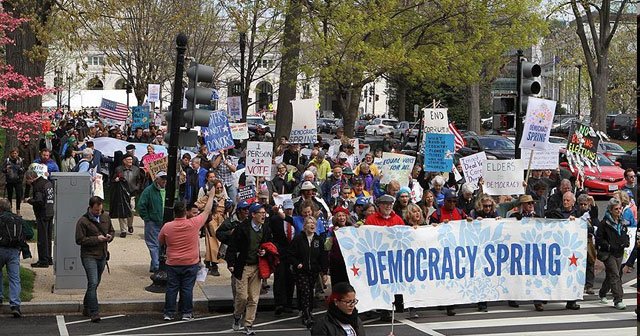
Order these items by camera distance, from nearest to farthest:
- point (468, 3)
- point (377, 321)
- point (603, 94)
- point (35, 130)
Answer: point (377, 321)
point (35, 130)
point (468, 3)
point (603, 94)

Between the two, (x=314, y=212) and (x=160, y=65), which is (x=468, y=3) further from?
(x=160, y=65)

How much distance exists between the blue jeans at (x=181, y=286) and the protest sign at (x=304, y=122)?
1106 centimetres

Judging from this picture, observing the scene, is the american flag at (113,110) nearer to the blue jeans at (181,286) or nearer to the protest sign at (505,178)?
the protest sign at (505,178)

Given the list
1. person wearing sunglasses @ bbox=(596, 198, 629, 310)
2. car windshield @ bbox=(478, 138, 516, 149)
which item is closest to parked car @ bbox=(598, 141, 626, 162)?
car windshield @ bbox=(478, 138, 516, 149)

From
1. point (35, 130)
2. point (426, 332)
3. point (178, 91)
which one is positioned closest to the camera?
point (426, 332)

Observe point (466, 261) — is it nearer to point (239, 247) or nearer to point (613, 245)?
point (613, 245)

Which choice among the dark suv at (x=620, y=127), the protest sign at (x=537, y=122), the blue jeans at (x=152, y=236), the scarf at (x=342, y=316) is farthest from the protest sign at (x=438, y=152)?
the dark suv at (x=620, y=127)

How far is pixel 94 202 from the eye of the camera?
13.7 meters

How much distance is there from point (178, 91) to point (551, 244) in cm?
559

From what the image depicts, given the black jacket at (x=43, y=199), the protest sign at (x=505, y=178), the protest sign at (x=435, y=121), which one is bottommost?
the black jacket at (x=43, y=199)

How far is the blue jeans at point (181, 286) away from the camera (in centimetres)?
1359

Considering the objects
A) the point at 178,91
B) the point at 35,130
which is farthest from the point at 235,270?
the point at 35,130

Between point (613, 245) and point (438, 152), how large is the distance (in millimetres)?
6861

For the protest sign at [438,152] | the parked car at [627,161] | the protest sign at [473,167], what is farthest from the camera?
the parked car at [627,161]
